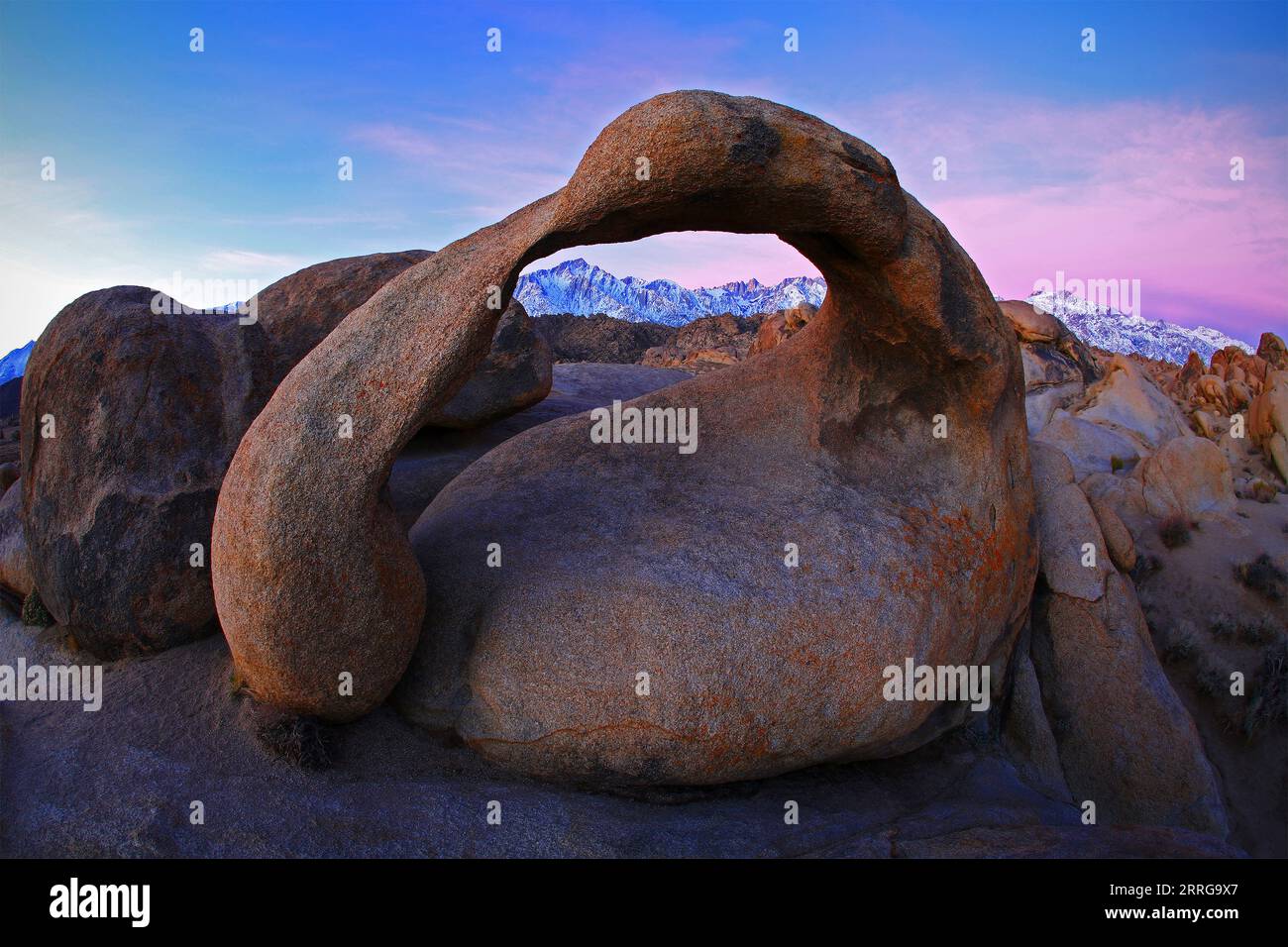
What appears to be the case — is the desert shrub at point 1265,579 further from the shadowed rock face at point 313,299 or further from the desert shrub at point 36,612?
the desert shrub at point 36,612

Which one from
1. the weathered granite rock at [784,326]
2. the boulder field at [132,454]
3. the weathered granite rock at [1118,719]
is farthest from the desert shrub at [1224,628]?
the weathered granite rock at [784,326]

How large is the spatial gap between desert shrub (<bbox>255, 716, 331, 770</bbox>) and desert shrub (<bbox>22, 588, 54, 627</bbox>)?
2194mm

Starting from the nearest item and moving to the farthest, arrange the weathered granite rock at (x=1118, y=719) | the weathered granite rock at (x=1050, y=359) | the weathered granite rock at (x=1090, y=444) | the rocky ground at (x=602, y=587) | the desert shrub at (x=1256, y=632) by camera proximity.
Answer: the rocky ground at (x=602, y=587) → the weathered granite rock at (x=1118, y=719) → the desert shrub at (x=1256, y=632) → the weathered granite rock at (x=1090, y=444) → the weathered granite rock at (x=1050, y=359)

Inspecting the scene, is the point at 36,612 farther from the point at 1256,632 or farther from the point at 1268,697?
the point at 1256,632

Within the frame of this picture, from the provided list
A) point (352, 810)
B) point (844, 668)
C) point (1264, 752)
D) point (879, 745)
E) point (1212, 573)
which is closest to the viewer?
point (352, 810)

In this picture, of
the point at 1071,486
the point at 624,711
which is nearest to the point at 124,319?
the point at 624,711

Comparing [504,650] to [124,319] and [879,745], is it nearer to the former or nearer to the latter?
[879,745]

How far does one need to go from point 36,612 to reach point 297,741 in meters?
2.54

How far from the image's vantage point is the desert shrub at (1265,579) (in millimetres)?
7910

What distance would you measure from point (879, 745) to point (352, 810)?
9.34 ft

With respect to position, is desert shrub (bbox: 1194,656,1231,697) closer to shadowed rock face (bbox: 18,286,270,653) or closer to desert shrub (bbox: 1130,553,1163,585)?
desert shrub (bbox: 1130,553,1163,585)

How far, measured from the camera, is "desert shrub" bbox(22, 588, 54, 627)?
5.23 meters

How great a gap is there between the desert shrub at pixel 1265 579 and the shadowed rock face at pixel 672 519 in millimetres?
4085

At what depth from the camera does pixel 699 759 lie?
417 cm
